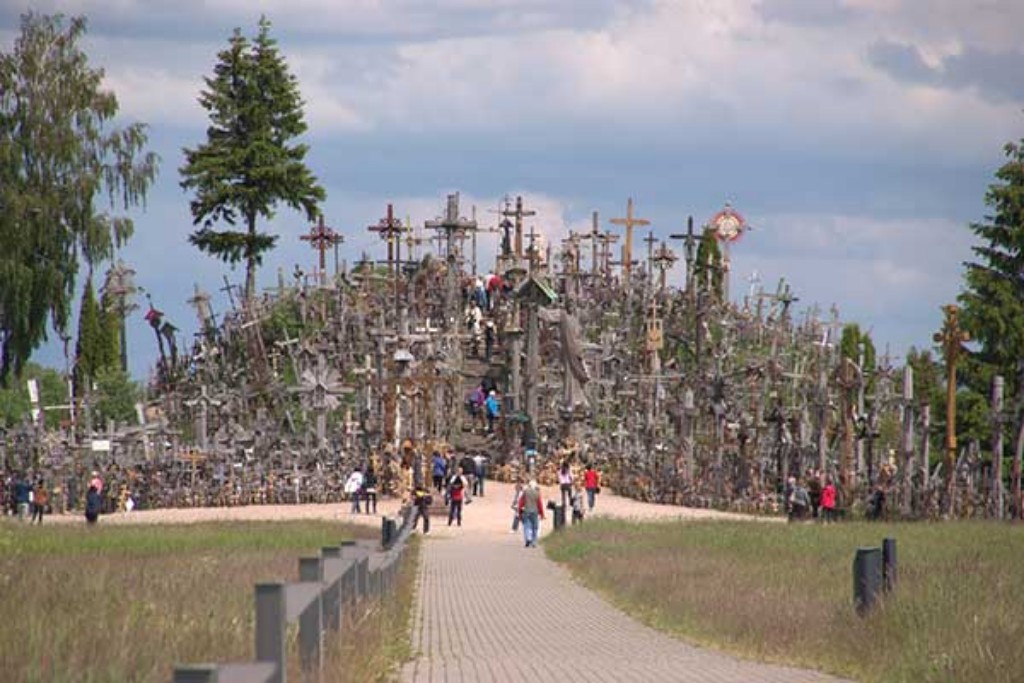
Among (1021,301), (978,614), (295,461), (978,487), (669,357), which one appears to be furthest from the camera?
(669,357)

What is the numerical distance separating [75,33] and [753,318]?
34803mm

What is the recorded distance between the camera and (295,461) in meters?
58.7

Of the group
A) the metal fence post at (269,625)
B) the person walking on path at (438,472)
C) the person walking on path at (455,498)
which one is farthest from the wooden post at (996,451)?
the metal fence post at (269,625)

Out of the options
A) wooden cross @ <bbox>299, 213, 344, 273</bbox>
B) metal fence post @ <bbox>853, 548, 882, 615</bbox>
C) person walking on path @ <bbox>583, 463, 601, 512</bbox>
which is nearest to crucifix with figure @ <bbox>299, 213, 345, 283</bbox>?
wooden cross @ <bbox>299, 213, 344, 273</bbox>

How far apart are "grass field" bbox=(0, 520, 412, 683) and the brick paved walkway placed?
0.57m

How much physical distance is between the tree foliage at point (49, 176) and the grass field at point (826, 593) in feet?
60.4

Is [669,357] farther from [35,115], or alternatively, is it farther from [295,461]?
[35,115]

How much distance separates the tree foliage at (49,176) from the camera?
5271 centimetres

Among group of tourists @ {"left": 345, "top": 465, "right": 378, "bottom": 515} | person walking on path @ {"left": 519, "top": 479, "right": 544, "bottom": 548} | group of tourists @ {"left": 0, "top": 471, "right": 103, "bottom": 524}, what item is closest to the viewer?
person walking on path @ {"left": 519, "top": 479, "right": 544, "bottom": 548}

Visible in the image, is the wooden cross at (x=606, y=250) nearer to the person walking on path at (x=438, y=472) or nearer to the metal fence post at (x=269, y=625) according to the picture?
the person walking on path at (x=438, y=472)

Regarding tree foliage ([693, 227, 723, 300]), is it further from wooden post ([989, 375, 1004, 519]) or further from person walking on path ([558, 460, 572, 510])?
wooden post ([989, 375, 1004, 519])

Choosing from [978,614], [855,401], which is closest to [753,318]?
[855,401]

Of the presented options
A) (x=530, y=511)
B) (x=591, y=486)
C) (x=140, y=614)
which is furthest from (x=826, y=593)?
(x=591, y=486)

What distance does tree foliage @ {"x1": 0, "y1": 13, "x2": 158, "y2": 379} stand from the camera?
52709mm
